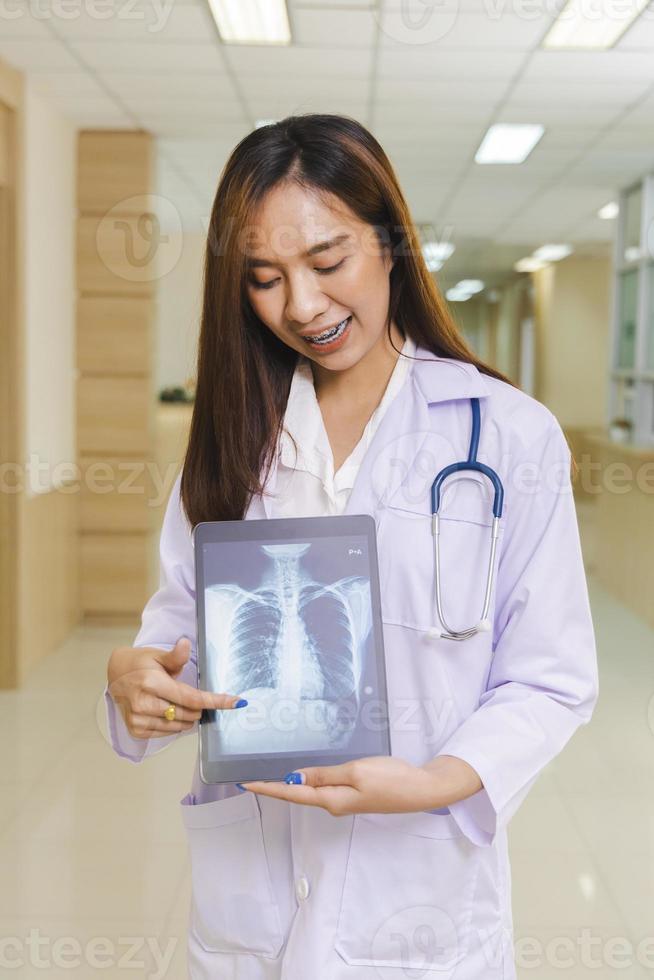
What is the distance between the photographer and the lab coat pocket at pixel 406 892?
926 mm

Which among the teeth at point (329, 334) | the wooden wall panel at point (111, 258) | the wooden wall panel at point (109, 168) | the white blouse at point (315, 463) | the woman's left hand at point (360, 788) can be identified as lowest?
the woman's left hand at point (360, 788)

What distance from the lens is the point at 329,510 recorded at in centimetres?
99

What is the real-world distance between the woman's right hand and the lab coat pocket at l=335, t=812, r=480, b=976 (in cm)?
21

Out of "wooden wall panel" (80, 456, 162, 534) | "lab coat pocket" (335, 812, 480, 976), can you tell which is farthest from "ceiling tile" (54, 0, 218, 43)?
"lab coat pocket" (335, 812, 480, 976)

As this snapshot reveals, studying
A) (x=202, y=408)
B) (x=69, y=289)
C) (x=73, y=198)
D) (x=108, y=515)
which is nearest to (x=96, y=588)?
(x=108, y=515)

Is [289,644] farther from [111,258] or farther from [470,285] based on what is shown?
[470,285]

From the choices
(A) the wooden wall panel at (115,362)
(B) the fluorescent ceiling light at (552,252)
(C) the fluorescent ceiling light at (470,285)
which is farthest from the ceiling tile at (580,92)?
(C) the fluorescent ceiling light at (470,285)

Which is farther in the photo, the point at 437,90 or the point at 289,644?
the point at 437,90

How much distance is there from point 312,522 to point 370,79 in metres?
3.66

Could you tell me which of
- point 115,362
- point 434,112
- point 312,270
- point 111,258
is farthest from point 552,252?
point 312,270

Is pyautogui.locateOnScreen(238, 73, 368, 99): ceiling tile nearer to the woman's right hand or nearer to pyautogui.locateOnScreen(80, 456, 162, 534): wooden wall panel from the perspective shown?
pyautogui.locateOnScreen(80, 456, 162, 534): wooden wall panel

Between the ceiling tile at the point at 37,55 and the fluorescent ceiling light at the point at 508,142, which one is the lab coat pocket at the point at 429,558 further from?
the fluorescent ceiling light at the point at 508,142

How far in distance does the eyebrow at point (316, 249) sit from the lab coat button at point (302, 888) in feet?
1.84

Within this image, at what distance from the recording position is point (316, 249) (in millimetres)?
905
